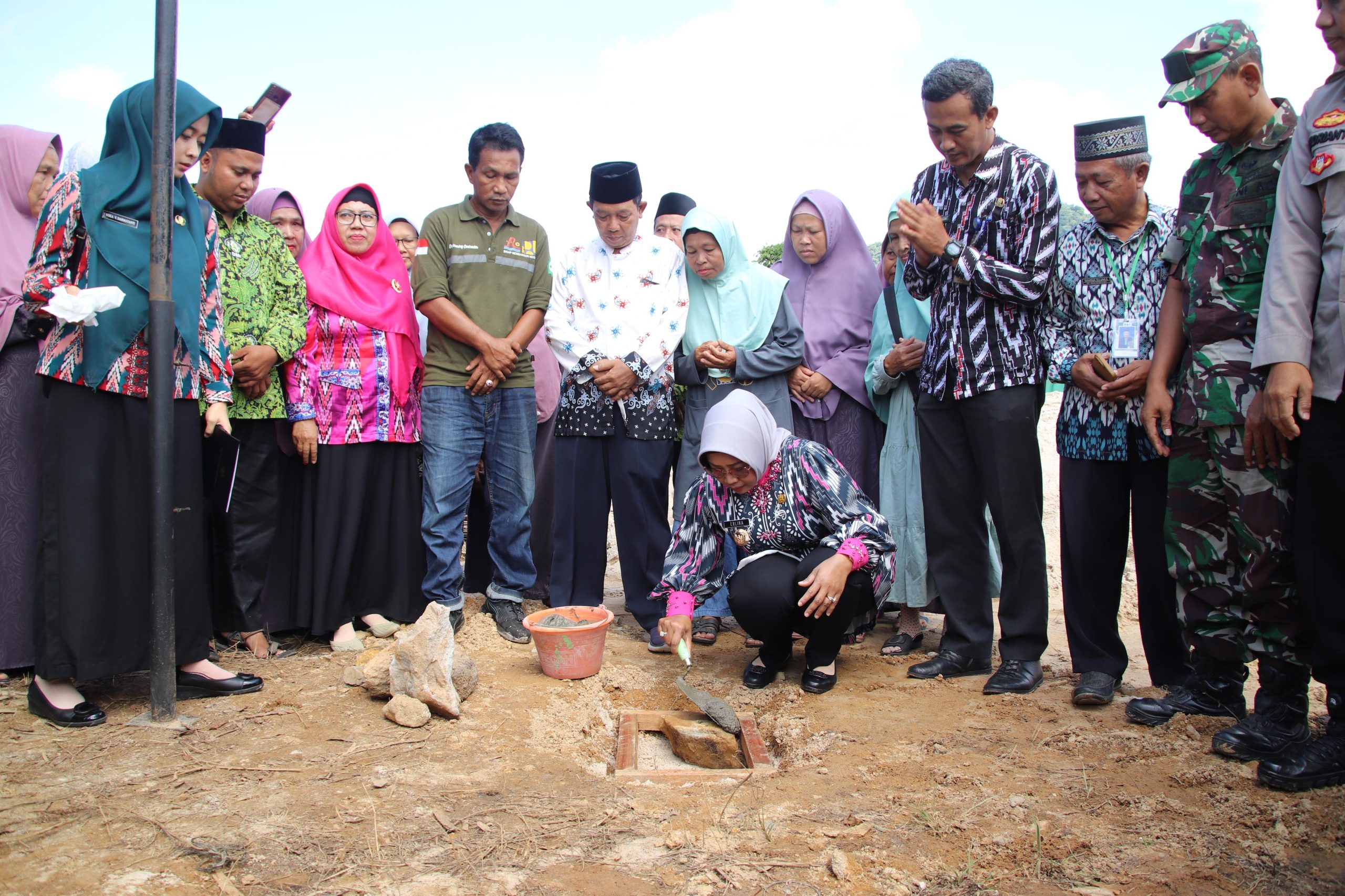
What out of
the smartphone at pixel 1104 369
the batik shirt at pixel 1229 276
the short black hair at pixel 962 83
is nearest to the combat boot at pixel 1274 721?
the batik shirt at pixel 1229 276

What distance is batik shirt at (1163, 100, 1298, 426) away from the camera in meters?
2.69

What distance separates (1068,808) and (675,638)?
1.43m

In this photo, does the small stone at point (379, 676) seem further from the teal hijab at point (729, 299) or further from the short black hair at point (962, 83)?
the short black hair at point (962, 83)

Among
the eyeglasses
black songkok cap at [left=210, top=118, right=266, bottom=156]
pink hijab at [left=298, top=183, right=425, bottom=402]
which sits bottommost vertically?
pink hijab at [left=298, top=183, right=425, bottom=402]

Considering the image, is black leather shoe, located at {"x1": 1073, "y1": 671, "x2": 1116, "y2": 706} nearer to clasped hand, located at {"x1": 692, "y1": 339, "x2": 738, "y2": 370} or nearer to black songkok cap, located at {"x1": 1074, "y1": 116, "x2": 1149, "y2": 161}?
black songkok cap, located at {"x1": 1074, "y1": 116, "x2": 1149, "y2": 161}

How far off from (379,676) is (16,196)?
249 centimetres

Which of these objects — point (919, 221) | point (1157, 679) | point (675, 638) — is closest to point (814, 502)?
point (675, 638)

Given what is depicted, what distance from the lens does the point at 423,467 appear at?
4.21 metres

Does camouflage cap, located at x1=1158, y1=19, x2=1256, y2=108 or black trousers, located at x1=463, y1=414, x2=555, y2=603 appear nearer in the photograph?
camouflage cap, located at x1=1158, y1=19, x2=1256, y2=108

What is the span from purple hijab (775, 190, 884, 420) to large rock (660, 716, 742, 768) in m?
1.83

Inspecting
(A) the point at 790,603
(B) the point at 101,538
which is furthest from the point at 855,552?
(B) the point at 101,538

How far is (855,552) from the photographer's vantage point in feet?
11.1

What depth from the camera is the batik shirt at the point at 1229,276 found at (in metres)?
2.69

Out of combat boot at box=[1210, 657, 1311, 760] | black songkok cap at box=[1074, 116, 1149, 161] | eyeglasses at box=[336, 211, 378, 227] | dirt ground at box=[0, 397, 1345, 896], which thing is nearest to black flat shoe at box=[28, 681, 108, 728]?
dirt ground at box=[0, 397, 1345, 896]
